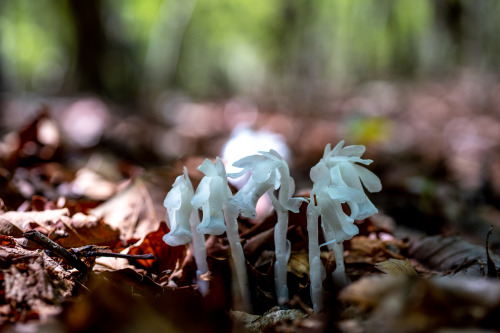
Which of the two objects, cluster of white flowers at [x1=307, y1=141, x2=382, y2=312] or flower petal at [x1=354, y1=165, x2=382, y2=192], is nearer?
cluster of white flowers at [x1=307, y1=141, x2=382, y2=312]

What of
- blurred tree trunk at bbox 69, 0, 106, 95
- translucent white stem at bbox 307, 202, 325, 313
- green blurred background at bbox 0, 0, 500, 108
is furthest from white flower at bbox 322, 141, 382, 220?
blurred tree trunk at bbox 69, 0, 106, 95

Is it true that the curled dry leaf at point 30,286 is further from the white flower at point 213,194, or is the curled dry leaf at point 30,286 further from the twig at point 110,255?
the white flower at point 213,194

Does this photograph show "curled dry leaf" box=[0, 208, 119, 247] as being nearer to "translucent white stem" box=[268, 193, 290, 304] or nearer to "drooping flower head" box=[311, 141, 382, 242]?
"translucent white stem" box=[268, 193, 290, 304]

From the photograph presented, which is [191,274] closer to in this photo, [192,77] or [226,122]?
[226,122]

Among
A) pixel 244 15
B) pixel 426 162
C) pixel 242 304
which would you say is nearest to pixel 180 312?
pixel 242 304

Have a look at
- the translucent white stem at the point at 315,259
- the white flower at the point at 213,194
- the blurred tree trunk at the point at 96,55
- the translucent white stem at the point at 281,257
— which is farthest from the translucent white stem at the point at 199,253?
the blurred tree trunk at the point at 96,55

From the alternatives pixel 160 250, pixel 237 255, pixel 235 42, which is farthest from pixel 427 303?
pixel 235 42
